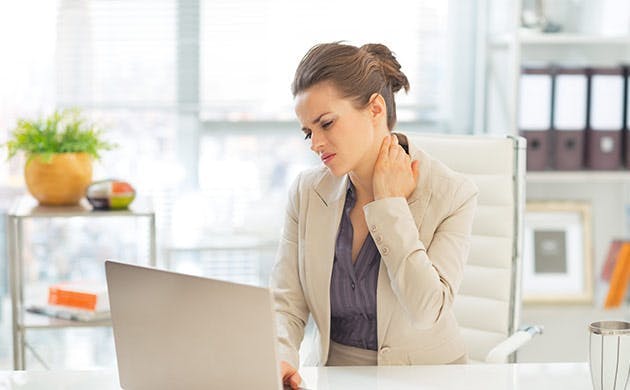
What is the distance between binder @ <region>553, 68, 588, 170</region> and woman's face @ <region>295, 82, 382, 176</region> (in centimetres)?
136

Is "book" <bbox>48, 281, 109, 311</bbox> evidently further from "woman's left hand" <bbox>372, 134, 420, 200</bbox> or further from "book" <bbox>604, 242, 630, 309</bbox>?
"book" <bbox>604, 242, 630, 309</bbox>

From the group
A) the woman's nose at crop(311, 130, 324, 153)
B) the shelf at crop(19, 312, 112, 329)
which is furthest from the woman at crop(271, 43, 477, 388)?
the shelf at crop(19, 312, 112, 329)

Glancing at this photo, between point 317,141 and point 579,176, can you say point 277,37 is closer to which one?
point 579,176

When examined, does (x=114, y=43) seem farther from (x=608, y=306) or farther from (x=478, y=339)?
(x=608, y=306)

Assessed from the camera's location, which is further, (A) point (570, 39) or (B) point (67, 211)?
(A) point (570, 39)

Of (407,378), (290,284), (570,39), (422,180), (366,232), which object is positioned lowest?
(407,378)

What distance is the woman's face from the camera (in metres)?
1.87

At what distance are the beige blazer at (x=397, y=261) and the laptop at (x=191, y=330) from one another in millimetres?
361

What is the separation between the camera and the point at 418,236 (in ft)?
6.19

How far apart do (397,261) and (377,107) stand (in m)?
0.31

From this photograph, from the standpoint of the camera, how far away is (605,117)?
122 inches

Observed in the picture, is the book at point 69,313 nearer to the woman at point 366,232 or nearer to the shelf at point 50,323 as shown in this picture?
the shelf at point 50,323

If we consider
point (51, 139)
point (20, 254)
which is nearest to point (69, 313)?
point (20, 254)

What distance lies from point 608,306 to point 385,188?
Result: 1643 mm
